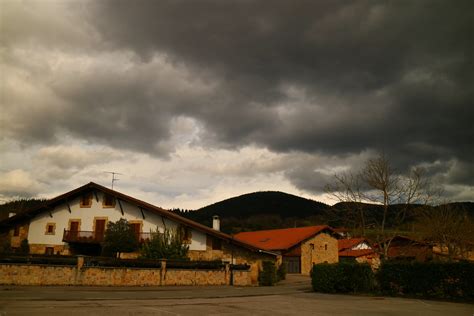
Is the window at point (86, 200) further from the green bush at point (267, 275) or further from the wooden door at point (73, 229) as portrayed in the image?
the green bush at point (267, 275)

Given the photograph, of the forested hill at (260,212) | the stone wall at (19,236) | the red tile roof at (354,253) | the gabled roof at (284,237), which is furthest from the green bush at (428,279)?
the forested hill at (260,212)

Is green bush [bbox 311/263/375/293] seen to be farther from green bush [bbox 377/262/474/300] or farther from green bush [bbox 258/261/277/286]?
green bush [bbox 258/261/277/286]

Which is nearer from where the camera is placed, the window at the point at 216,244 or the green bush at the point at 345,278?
the green bush at the point at 345,278

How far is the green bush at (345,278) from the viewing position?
21562 mm

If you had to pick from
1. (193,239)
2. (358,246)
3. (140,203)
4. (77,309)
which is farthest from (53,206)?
(358,246)

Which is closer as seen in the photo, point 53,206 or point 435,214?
point 435,214

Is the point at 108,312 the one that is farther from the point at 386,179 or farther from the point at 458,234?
the point at 458,234

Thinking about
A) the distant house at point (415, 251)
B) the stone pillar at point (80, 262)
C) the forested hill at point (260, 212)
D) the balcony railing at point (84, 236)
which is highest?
the forested hill at point (260, 212)

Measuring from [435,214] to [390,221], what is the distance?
7940 mm

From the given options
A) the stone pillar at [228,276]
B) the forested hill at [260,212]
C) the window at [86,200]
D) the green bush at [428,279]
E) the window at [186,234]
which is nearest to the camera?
the green bush at [428,279]

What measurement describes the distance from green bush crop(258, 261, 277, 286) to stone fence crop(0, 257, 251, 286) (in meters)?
4.92

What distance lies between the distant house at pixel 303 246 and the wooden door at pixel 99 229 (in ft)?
51.4

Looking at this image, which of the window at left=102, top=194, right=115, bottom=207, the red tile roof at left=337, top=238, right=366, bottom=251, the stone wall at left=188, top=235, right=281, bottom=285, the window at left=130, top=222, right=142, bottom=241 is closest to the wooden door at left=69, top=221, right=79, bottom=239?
the window at left=102, top=194, right=115, bottom=207

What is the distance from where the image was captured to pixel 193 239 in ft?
106
